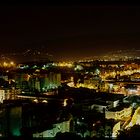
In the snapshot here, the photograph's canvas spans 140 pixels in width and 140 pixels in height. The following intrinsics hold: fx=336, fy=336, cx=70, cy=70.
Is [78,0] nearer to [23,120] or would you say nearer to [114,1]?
[114,1]

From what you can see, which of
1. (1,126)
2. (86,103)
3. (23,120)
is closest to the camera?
(1,126)

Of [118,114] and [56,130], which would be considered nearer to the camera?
[56,130]

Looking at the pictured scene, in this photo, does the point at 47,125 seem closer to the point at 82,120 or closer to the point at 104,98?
the point at 82,120

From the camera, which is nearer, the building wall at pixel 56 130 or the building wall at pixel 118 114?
the building wall at pixel 56 130

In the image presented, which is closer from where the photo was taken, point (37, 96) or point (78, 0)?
point (78, 0)

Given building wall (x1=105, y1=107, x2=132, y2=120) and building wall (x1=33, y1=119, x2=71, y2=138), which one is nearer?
building wall (x1=33, y1=119, x2=71, y2=138)

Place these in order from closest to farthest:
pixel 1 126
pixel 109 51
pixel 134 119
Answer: pixel 1 126 < pixel 134 119 < pixel 109 51

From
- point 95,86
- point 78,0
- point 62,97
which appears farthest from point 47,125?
point 95,86

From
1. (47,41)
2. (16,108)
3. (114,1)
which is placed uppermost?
(47,41)

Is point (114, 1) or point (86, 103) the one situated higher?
point (114, 1)
